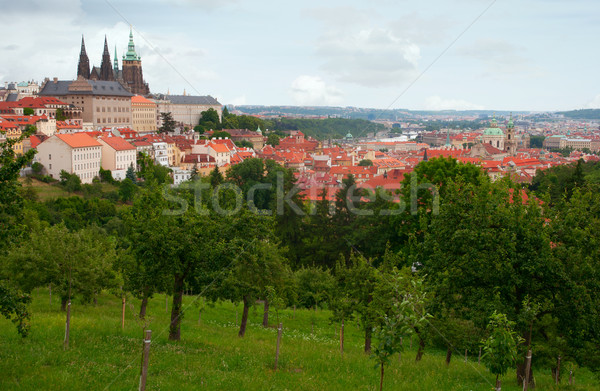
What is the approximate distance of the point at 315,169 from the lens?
8731 centimetres

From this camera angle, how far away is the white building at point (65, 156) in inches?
2692

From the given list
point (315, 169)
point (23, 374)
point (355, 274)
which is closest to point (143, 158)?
point (315, 169)

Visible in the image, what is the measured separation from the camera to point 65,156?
68438 mm

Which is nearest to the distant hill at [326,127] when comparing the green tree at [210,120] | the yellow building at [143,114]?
the green tree at [210,120]

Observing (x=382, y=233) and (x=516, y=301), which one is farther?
(x=382, y=233)

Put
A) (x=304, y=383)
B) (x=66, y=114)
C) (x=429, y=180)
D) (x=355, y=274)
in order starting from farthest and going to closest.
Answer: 1. (x=66, y=114)
2. (x=429, y=180)
3. (x=355, y=274)
4. (x=304, y=383)

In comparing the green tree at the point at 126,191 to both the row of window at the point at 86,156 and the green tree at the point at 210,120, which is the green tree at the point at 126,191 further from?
the green tree at the point at 210,120

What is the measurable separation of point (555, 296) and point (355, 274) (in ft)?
22.9

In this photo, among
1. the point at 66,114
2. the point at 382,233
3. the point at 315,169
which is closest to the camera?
the point at 382,233

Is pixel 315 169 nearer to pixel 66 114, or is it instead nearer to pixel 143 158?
pixel 143 158

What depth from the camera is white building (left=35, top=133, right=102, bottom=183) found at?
68.4 m

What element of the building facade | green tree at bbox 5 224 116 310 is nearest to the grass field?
green tree at bbox 5 224 116 310

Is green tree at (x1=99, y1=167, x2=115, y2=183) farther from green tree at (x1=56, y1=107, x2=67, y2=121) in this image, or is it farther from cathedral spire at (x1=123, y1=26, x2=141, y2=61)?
cathedral spire at (x1=123, y1=26, x2=141, y2=61)

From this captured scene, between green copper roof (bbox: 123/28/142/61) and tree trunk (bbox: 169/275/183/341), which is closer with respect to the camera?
tree trunk (bbox: 169/275/183/341)
